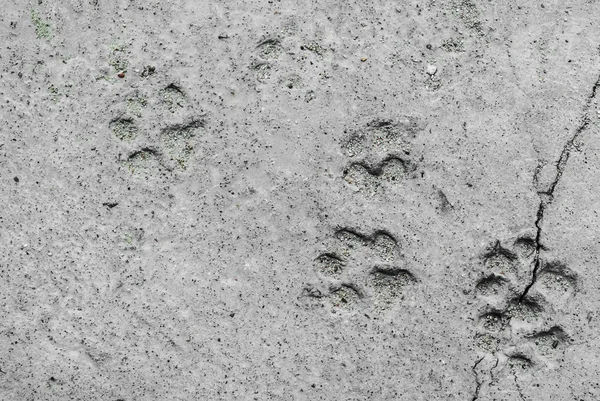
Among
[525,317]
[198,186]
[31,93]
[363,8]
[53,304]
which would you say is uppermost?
[363,8]

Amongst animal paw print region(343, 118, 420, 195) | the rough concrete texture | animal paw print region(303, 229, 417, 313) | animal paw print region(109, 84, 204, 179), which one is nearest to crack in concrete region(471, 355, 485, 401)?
the rough concrete texture

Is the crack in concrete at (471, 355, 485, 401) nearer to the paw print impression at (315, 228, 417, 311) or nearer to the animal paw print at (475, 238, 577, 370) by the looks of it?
the animal paw print at (475, 238, 577, 370)

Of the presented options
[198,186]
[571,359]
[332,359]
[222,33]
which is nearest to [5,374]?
[198,186]

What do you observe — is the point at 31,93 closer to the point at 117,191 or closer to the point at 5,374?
the point at 117,191

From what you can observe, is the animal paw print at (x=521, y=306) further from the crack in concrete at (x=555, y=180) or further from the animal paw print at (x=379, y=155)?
the animal paw print at (x=379, y=155)

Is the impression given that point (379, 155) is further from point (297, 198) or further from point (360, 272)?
point (360, 272)

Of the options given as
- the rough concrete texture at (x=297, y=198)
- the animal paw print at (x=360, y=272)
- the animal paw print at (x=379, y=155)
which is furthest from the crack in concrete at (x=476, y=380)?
the animal paw print at (x=379, y=155)
